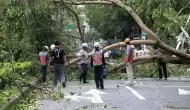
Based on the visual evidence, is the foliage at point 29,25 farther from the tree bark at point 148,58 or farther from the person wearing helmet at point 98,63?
the person wearing helmet at point 98,63

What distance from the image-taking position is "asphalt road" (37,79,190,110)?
1289cm

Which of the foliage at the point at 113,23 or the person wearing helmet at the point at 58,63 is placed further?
the foliage at the point at 113,23

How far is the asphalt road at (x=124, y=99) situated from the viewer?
12.9m

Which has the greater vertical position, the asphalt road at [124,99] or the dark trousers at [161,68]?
the dark trousers at [161,68]

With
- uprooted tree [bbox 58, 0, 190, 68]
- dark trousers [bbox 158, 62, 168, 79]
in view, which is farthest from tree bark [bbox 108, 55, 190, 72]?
dark trousers [bbox 158, 62, 168, 79]

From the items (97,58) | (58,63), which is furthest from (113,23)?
(97,58)

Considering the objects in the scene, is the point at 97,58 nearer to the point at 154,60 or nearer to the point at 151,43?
the point at 151,43

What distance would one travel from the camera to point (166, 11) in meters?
20.8

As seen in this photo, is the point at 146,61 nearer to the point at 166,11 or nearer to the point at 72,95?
the point at 166,11

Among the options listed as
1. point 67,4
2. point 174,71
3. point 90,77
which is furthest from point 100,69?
point 174,71

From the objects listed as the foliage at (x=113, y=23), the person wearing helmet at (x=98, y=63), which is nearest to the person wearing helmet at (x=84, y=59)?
the person wearing helmet at (x=98, y=63)

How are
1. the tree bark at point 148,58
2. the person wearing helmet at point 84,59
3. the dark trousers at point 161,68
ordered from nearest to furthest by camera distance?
the person wearing helmet at point 84,59 < the dark trousers at point 161,68 < the tree bark at point 148,58

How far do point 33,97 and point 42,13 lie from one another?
9503 mm

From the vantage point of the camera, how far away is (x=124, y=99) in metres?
14.6
